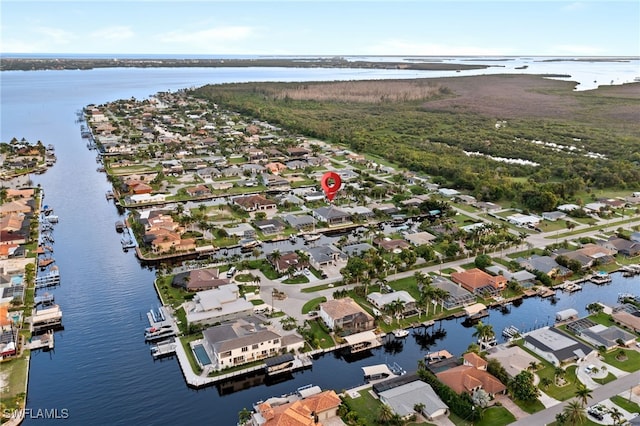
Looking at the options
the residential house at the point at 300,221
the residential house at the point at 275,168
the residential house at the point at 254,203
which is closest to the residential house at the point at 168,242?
the residential house at the point at 254,203

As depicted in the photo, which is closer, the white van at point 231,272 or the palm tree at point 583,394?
the palm tree at point 583,394

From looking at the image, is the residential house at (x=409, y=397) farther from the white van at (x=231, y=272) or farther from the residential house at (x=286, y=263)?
the white van at (x=231, y=272)

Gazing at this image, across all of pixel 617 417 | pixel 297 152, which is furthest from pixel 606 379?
pixel 297 152

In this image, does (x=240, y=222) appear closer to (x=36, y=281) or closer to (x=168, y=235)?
(x=168, y=235)

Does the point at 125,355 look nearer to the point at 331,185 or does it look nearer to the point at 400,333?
the point at 400,333

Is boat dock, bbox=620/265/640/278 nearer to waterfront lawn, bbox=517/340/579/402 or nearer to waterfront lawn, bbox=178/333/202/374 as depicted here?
waterfront lawn, bbox=517/340/579/402

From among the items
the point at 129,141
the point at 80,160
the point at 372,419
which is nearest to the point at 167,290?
the point at 372,419

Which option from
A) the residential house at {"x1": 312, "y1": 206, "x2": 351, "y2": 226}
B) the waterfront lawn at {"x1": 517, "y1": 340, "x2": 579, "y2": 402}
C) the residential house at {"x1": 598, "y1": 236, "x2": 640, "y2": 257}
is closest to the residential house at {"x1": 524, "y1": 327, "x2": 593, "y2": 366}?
the waterfront lawn at {"x1": 517, "y1": 340, "x2": 579, "y2": 402}
